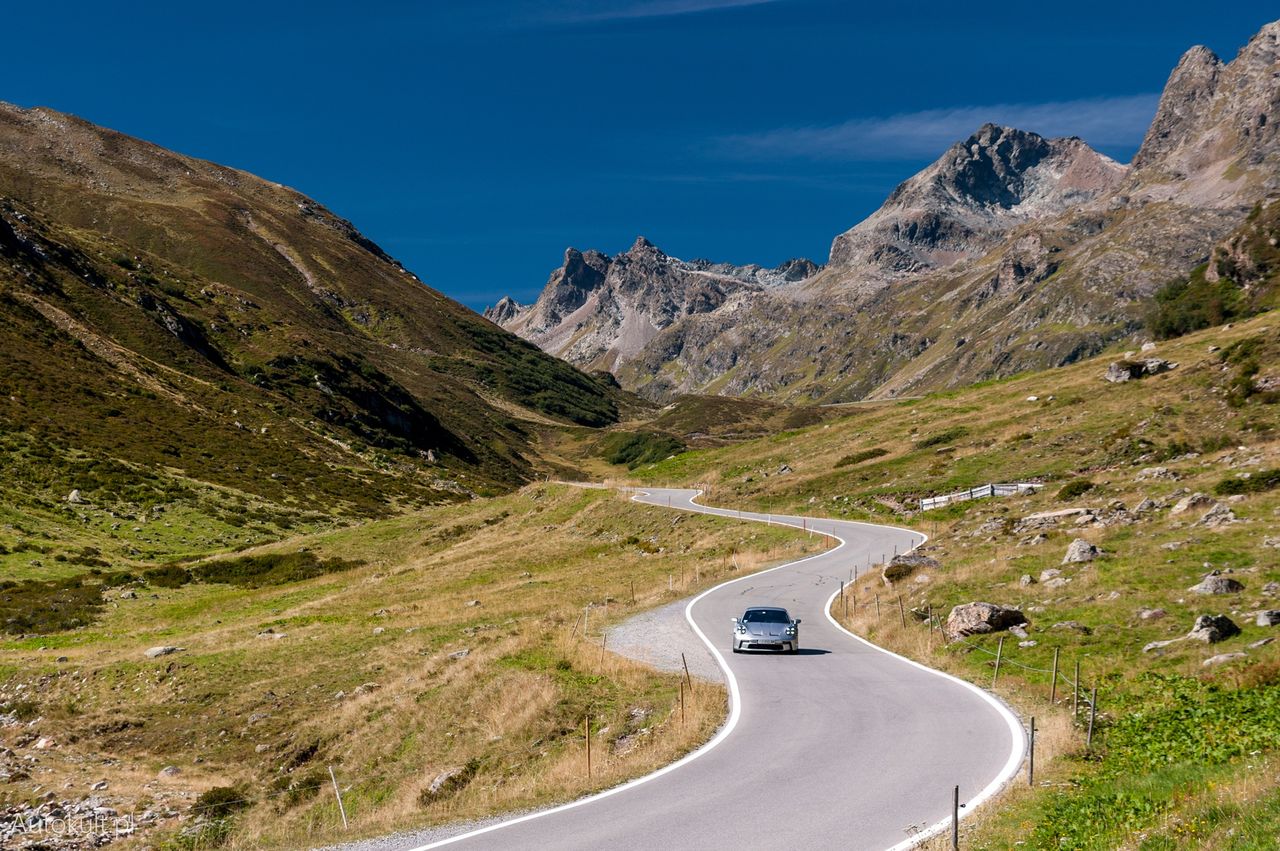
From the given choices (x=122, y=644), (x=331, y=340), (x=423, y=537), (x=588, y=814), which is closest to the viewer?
(x=588, y=814)

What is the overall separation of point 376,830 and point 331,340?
177001mm

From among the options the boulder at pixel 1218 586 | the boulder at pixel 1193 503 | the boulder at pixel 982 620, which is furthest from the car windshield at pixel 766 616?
the boulder at pixel 1193 503

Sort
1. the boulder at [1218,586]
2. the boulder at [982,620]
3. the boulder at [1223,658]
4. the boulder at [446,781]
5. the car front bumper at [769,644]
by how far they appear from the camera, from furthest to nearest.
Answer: the car front bumper at [769,644], the boulder at [982,620], the boulder at [1218,586], the boulder at [446,781], the boulder at [1223,658]

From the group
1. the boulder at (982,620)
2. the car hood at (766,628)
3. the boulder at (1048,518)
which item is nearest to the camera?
the boulder at (982,620)

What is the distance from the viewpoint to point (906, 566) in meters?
31.4

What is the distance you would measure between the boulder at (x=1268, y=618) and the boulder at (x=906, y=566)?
1358 cm

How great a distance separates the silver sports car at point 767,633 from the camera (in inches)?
937

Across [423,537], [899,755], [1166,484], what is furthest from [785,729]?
[423,537]

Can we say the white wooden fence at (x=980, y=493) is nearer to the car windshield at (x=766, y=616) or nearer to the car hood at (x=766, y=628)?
the car windshield at (x=766, y=616)

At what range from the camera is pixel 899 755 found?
14117mm

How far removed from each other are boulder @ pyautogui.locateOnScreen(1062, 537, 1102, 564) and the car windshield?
9983 mm

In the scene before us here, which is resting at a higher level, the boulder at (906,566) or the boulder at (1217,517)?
the boulder at (1217,517)

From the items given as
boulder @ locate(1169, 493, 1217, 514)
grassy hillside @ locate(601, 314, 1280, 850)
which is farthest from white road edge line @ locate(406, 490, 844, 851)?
boulder @ locate(1169, 493, 1217, 514)

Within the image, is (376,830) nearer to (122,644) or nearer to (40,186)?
(122,644)
